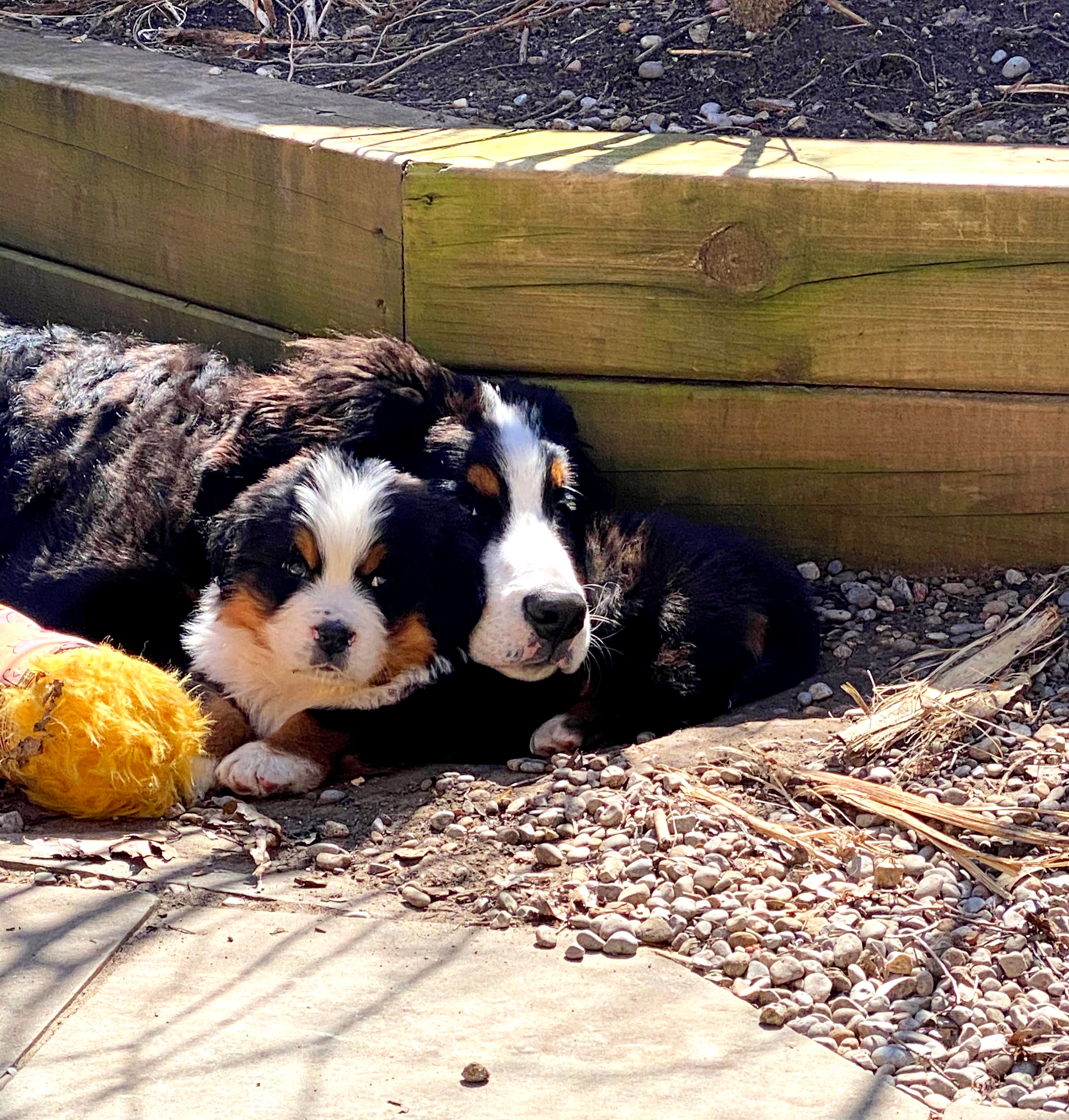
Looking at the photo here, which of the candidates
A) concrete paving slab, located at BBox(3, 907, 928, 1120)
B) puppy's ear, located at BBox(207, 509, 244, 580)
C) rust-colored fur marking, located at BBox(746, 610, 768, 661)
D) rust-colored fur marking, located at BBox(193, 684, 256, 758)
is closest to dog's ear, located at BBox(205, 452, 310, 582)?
puppy's ear, located at BBox(207, 509, 244, 580)

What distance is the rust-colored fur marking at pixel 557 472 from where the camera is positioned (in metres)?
4.18

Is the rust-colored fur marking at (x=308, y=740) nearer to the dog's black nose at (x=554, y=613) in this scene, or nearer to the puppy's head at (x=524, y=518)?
the puppy's head at (x=524, y=518)

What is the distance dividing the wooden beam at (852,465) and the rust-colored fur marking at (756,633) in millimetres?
460

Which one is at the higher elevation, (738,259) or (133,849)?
(738,259)

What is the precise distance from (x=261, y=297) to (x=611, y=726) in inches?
75.9

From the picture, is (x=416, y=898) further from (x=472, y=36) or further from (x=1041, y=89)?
(x=472, y=36)

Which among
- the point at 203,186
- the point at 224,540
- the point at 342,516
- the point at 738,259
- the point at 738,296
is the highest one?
the point at 203,186

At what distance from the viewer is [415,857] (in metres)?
3.38

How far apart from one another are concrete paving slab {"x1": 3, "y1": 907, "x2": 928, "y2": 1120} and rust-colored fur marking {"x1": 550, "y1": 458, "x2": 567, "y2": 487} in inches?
60.5

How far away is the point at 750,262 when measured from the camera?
4.35m

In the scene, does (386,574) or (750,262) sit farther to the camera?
(750,262)

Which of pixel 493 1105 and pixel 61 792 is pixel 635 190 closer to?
pixel 61 792

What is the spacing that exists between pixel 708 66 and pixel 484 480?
2.07 meters

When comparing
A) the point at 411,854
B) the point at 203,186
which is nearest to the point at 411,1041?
the point at 411,854
